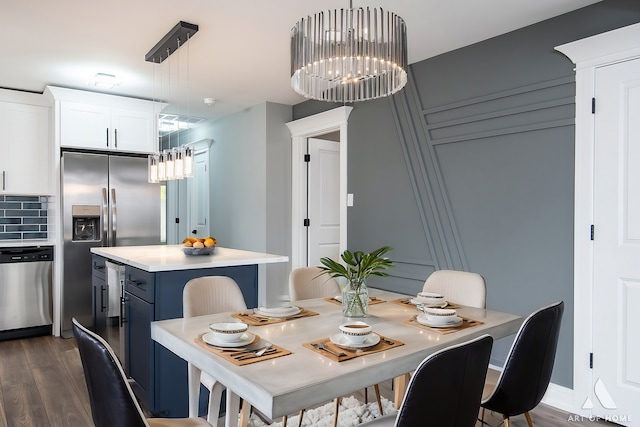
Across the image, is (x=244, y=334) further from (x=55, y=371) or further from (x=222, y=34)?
(x=55, y=371)

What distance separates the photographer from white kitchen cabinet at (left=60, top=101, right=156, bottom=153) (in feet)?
14.5

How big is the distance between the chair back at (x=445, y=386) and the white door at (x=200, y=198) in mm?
5226

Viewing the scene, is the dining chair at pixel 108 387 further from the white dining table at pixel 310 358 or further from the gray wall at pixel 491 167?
the gray wall at pixel 491 167

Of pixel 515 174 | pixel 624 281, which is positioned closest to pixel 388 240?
pixel 515 174

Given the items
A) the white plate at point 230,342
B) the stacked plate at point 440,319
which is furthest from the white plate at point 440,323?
the white plate at point 230,342

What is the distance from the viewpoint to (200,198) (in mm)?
6402

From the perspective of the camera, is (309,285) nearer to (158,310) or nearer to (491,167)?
(158,310)

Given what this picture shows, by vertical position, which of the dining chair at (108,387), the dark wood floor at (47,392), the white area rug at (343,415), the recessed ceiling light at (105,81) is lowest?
the dark wood floor at (47,392)

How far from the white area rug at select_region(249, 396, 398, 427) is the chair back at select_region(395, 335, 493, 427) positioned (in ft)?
4.09

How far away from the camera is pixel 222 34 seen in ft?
10.3

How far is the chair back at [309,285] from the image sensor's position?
8.65ft

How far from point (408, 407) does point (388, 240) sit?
8.99ft

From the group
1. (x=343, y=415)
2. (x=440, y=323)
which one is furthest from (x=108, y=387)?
(x=343, y=415)

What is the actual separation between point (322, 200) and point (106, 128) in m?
2.38
